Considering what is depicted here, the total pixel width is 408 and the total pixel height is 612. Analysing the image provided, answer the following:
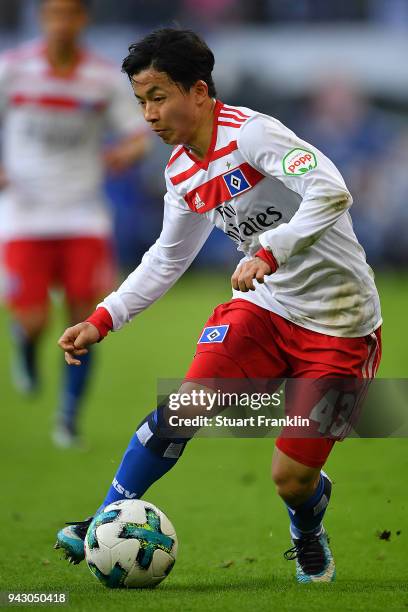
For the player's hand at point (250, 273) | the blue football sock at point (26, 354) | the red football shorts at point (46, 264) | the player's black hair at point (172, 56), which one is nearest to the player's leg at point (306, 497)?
the player's hand at point (250, 273)

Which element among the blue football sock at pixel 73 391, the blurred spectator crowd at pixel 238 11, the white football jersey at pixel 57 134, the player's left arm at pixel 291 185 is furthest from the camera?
the blurred spectator crowd at pixel 238 11

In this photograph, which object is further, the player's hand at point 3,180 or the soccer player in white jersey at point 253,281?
the player's hand at point 3,180

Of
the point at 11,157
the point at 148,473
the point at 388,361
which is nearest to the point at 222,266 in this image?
the point at 388,361

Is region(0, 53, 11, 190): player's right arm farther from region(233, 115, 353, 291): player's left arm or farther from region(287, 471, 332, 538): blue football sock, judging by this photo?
region(287, 471, 332, 538): blue football sock

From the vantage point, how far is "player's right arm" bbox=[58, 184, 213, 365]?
15.8 ft

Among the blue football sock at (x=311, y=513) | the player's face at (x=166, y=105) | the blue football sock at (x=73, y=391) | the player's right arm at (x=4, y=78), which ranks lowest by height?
the blue football sock at (x=73, y=391)

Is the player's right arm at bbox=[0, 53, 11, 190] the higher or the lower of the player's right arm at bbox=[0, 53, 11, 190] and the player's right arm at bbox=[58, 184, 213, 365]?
the lower

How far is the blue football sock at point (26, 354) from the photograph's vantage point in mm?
9648

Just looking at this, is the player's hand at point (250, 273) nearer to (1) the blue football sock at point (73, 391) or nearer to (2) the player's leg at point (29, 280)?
(1) the blue football sock at point (73, 391)

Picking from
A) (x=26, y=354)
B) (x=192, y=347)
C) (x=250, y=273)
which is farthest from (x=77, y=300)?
(x=192, y=347)

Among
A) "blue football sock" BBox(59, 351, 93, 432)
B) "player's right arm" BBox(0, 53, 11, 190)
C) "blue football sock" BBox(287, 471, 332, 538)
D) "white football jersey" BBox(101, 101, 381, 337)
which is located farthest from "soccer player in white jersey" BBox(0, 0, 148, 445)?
"blue football sock" BBox(287, 471, 332, 538)

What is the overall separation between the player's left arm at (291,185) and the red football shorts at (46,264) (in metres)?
4.25

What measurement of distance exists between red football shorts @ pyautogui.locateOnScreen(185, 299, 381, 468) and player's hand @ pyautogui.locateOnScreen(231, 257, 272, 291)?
52cm

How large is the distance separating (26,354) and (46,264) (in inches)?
50.9
